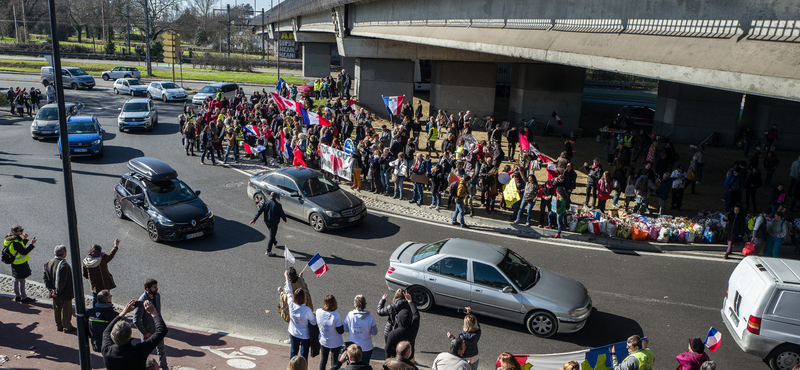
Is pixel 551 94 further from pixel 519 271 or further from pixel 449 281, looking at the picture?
pixel 449 281

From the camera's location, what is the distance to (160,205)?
14172 mm

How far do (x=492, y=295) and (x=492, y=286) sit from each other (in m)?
0.16

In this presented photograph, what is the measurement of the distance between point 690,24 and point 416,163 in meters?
8.62

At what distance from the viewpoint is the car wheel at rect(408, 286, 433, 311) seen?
10.6 m

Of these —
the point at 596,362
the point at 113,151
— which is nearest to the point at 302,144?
the point at 113,151

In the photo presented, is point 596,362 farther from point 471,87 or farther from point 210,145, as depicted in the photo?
point 471,87

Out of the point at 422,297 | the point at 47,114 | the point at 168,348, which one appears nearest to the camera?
the point at 168,348

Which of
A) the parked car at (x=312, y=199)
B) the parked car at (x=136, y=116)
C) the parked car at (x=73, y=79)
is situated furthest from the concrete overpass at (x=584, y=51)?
the parked car at (x=73, y=79)

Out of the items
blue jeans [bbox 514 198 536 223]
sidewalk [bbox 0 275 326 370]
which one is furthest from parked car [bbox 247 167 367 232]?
sidewalk [bbox 0 275 326 370]

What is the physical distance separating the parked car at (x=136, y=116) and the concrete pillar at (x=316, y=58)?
34326 millimetres

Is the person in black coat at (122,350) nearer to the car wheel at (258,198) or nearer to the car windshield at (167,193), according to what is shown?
the car windshield at (167,193)

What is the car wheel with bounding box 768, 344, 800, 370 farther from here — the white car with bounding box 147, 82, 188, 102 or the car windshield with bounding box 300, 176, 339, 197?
the white car with bounding box 147, 82, 188, 102

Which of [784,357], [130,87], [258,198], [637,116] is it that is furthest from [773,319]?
[130,87]

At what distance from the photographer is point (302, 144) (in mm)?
20859
